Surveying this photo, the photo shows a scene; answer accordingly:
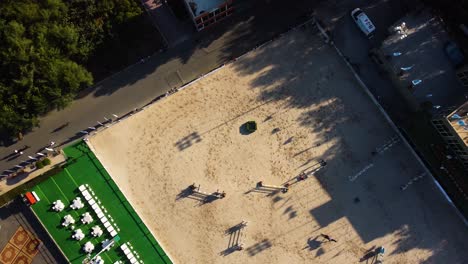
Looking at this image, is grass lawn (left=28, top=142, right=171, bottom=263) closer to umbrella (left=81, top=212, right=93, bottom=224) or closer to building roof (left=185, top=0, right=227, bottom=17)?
umbrella (left=81, top=212, right=93, bottom=224)

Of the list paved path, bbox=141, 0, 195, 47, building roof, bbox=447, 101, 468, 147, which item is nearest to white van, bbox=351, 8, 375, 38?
building roof, bbox=447, 101, 468, 147

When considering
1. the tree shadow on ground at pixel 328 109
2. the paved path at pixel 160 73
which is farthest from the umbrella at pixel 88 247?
the tree shadow on ground at pixel 328 109

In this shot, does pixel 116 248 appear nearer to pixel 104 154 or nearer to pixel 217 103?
pixel 104 154

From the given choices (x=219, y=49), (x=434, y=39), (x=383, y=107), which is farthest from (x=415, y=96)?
(x=219, y=49)

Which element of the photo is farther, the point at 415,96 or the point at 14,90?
the point at 415,96

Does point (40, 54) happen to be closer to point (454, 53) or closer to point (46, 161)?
point (46, 161)
